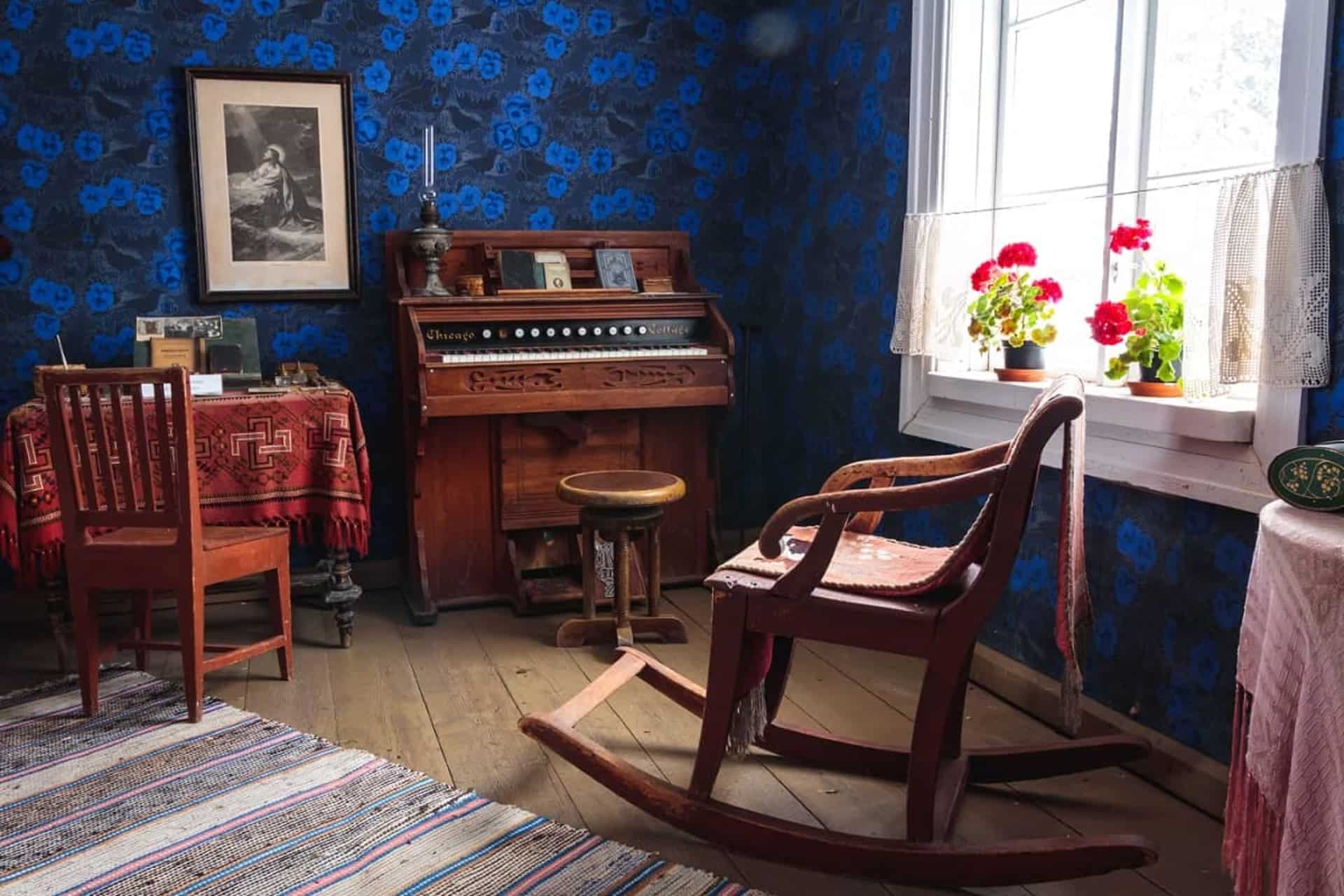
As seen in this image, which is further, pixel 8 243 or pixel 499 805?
pixel 8 243

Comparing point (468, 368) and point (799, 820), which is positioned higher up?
point (468, 368)

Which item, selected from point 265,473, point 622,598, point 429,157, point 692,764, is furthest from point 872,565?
point 429,157

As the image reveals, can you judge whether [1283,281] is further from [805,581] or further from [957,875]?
[957,875]

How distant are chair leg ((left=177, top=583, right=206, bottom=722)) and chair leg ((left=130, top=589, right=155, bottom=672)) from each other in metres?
0.44

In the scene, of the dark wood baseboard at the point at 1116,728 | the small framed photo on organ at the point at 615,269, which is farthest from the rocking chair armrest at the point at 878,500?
the small framed photo on organ at the point at 615,269

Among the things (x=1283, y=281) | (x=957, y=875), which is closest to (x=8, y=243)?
(x=957, y=875)

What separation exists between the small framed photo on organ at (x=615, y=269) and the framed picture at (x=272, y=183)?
0.88 metres

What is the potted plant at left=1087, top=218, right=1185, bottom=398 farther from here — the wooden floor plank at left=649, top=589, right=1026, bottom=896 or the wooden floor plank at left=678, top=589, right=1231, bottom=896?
the wooden floor plank at left=649, top=589, right=1026, bottom=896

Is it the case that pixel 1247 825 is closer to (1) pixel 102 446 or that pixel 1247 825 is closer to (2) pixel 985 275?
(2) pixel 985 275

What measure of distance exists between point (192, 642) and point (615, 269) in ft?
6.34

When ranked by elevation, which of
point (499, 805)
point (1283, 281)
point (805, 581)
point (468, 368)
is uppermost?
point (1283, 281)

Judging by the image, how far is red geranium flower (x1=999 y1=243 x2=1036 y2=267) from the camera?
2818 millimetres

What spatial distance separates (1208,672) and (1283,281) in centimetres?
84

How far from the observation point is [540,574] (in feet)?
12.8
